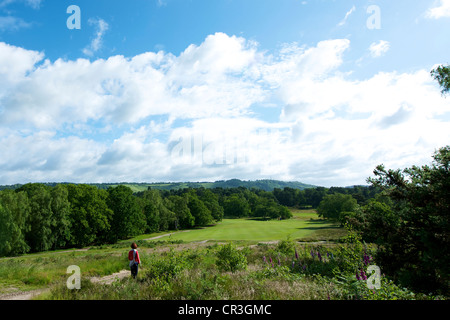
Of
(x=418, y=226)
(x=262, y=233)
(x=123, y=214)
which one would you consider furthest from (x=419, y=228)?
(x=123, y=214)

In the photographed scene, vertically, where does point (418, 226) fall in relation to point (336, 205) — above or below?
above

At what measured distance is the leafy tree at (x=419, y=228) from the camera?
7.28 m

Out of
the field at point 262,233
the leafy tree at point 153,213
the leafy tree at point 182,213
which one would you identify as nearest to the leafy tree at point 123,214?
the field at point 262,233

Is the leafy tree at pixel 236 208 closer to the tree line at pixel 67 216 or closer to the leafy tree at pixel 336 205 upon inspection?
the leafy tree at pixel 336 205

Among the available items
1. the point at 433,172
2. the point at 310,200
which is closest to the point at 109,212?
the point at 433,172

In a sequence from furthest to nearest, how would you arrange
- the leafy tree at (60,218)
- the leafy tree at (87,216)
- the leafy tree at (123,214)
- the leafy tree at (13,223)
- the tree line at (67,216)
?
the leafy tree at (123,214) < the leafy tree at (87,216) < the leafy tree at (60,218) < the tree line at (67,216) < the leafy tree at (13,223)

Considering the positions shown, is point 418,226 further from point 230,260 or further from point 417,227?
point 230,260

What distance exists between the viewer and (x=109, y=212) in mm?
53812

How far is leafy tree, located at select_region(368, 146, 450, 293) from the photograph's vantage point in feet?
23.9

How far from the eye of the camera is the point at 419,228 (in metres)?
8.50

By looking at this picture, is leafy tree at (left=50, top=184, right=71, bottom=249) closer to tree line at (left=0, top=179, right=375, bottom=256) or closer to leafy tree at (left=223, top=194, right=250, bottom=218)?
tree line at (left=0, top=179, right=375, bottom=256)
